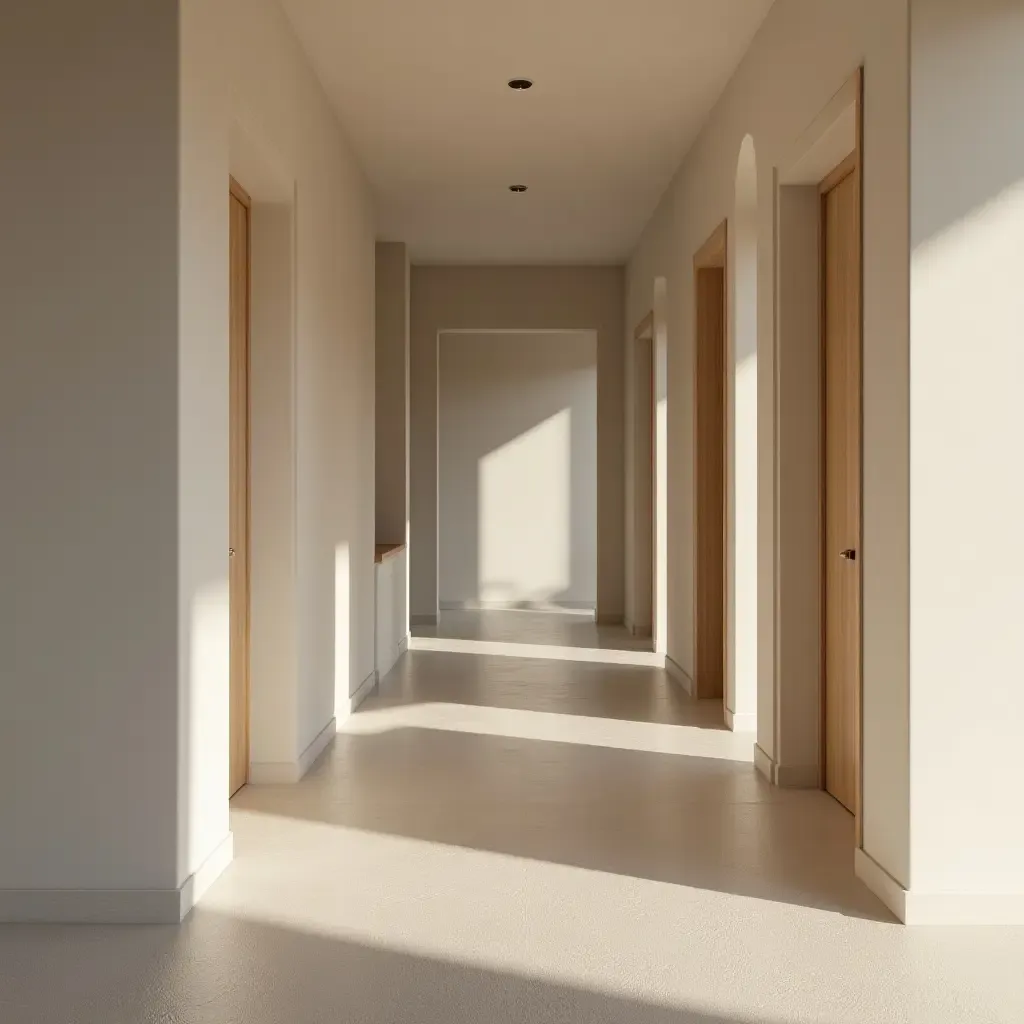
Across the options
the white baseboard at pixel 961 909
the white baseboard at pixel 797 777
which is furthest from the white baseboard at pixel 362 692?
the white baseboard at pixel 961 909

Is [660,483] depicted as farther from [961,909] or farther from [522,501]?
[961,909]

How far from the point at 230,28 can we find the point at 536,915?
3020 millimetres

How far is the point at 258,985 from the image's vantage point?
2.91m

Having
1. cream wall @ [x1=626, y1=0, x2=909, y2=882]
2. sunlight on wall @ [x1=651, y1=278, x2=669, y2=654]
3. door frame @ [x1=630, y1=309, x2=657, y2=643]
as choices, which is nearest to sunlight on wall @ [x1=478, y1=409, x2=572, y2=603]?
door frame @ [x1=630, y1=309, x2=657, y2=643]

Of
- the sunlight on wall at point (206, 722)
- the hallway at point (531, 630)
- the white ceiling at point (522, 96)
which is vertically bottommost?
the hallway at point (531, 630)

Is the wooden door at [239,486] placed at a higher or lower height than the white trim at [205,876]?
higher

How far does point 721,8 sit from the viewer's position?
4.95 metres

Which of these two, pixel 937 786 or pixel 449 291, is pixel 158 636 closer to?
pixel 937 786

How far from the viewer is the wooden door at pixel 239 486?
4.77 meters

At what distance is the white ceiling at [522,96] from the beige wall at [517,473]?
13.0 feet

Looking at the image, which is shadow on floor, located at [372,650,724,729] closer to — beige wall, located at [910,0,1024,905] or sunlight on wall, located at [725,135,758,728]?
sunlight on wall, located at [725,135,758,728]

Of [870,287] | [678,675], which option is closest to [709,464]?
[678,675]

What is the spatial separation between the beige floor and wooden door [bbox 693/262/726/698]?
5.47 feet

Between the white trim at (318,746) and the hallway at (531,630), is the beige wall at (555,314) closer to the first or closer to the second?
the hallway at (531,630)
